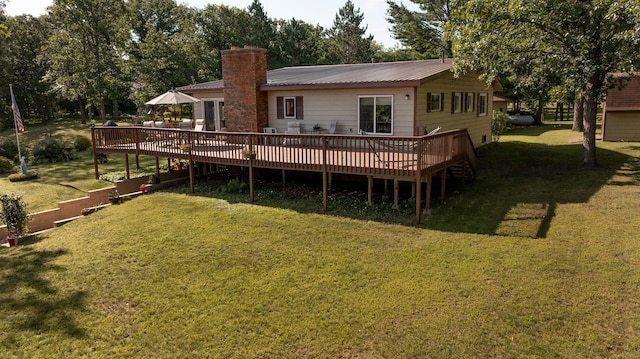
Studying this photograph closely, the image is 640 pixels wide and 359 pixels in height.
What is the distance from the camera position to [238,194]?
12.6 metres

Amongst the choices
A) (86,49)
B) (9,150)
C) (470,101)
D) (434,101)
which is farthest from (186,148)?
(86,49)

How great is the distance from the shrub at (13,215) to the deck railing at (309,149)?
4573mm

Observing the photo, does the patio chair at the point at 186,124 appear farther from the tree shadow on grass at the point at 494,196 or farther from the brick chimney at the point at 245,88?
the tree shadow on grass at the point at 494,196

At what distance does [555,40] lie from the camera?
560 inches

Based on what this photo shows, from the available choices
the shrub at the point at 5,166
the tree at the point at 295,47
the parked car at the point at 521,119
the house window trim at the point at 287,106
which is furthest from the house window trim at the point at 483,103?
the tree at the point at 295,47

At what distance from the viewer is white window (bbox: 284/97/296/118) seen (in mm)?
15553

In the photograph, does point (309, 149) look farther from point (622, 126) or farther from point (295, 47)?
point (295, 47)

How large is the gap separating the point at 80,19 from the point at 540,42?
3028cm

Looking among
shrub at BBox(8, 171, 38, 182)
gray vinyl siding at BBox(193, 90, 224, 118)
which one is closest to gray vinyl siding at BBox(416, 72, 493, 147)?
gray vinyl siding at BBox(193, 90, 224, 118)

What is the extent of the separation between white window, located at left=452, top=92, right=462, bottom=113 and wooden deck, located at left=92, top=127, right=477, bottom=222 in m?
3.60

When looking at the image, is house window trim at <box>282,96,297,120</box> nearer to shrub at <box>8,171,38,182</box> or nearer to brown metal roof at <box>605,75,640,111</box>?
shrub at <box>8,171,38,182</box>

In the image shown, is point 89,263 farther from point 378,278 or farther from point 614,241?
point 614,241

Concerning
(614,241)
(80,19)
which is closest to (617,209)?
(614,241)

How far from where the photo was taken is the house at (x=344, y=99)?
521 inches
